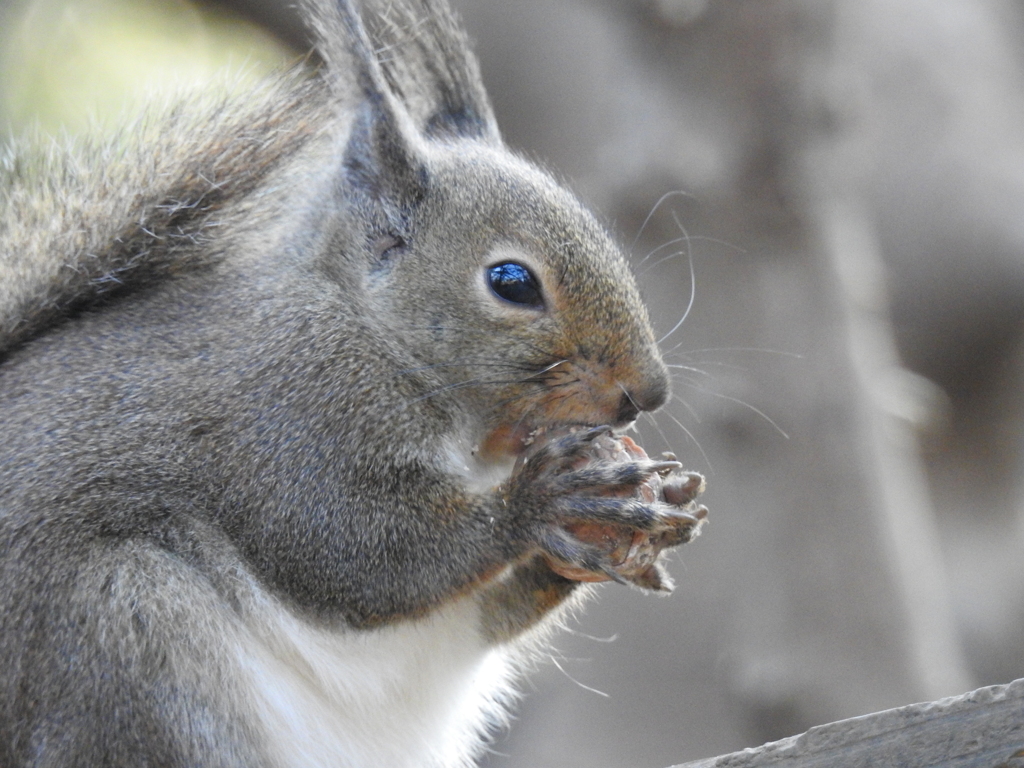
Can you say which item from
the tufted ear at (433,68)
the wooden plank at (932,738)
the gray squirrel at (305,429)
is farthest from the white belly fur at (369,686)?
the tufted ear at (433,68)

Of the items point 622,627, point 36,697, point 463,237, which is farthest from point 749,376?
point 36,697

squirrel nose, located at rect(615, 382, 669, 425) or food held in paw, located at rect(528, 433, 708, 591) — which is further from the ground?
squirrel nose, located at rect(615, 382, 669, 425)

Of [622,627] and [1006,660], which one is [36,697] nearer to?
[622,627]

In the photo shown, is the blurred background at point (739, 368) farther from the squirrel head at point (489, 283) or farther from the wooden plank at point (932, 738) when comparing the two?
the wooden plank at point (932, 738)

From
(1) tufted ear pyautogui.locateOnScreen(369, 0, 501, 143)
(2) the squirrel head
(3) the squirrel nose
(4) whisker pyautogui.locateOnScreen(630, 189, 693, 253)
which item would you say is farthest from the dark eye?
(4) whisker pyautogui.locateOnScreen(630, 189, 693, 253)

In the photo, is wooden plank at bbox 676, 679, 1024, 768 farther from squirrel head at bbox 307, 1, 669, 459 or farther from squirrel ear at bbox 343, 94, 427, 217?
squirrel ear at bbox 343, 94, 427, 217

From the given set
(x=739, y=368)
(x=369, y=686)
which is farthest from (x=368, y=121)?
(x=739, y=368)
